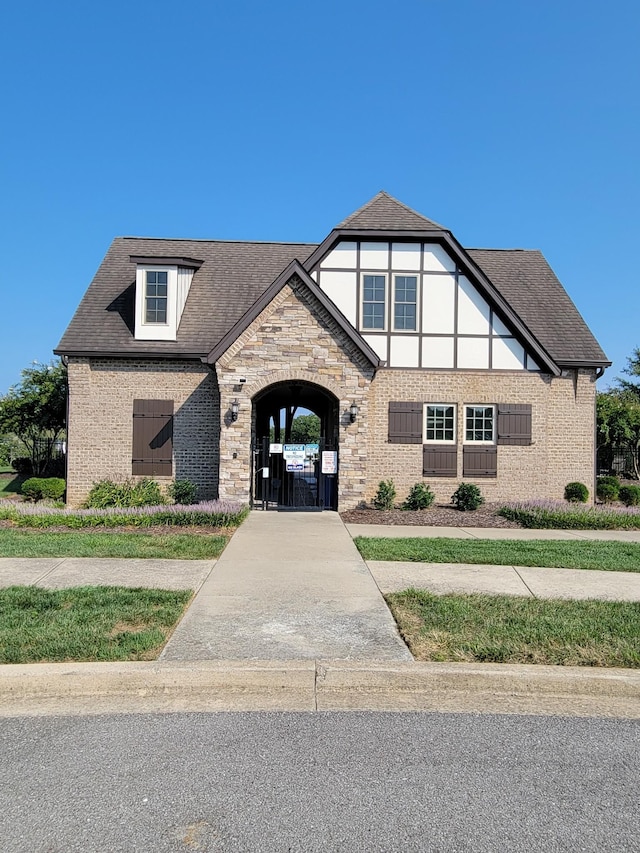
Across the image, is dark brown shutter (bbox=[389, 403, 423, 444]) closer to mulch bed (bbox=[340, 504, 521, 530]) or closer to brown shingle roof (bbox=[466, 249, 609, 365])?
mulch bed (bbox=[340, 504, 521, 530])

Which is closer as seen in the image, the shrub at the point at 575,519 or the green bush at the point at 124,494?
the shrub at the point at 575,519

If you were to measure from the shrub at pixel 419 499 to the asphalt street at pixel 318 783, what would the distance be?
39.4ft

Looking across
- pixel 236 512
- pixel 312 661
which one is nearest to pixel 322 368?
pixel 236 512

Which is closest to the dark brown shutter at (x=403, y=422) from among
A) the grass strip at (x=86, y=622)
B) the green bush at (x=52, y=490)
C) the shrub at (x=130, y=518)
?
the shrub at (x=130, y=518)

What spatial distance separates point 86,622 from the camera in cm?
632

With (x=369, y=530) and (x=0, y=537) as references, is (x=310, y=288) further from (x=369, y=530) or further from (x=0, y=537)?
(x=0, y=537)

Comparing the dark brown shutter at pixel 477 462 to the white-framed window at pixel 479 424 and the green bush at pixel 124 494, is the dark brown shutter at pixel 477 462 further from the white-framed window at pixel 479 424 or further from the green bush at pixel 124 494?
the green bush at pixel 124 494

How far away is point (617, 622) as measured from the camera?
6.62m

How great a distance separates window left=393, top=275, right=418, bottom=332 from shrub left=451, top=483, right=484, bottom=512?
4.37m

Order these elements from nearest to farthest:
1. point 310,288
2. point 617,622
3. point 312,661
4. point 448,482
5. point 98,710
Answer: point 98,710 < point 312,661 < point 617,622 < point 310,288 < point 448,482

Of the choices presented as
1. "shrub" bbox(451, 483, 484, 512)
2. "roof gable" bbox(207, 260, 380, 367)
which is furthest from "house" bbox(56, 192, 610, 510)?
"roof gable" bbox(207, 260, 380, 367)

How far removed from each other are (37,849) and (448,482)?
15.1 metres

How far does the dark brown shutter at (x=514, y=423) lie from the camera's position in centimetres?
1753

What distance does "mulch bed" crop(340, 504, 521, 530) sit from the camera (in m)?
14.7
